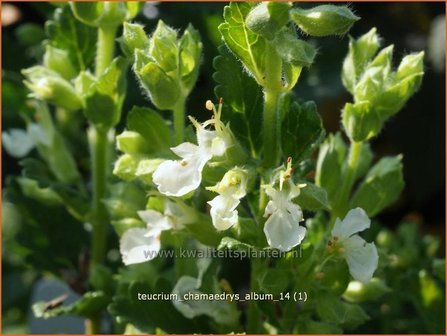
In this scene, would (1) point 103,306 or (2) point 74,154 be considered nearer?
(1) point 103,306

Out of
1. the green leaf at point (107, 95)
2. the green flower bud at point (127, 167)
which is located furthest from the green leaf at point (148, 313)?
the green leaf at point (107, 95)

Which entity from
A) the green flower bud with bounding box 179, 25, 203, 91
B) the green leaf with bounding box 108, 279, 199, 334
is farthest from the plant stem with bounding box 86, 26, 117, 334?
the green flower bud with bounding box 179, 25, 203, 91

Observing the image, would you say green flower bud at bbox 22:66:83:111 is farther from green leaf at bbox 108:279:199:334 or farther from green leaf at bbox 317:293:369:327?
green leaf at bbox 317:293:369:327

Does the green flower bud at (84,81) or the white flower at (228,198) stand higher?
the green flower bud at (84,81)

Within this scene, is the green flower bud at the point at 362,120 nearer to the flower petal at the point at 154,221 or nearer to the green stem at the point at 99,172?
the flower petal at the point at 154,221

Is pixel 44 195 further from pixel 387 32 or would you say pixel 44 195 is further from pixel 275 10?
pixel 387 32

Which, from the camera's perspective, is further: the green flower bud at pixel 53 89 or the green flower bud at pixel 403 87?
the green flower bud at pixel 53 89

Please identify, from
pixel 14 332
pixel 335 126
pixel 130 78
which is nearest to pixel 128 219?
pixel 130 78

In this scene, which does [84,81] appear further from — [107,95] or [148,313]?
[148,313]
